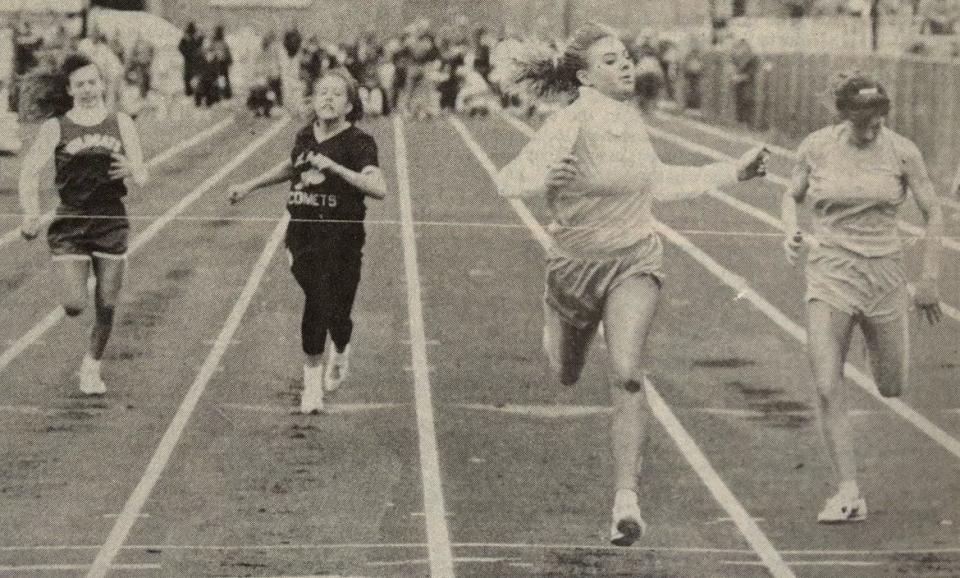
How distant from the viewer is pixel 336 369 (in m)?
11.7

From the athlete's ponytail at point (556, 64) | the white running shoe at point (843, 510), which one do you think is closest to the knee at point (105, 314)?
the athlete's ponytail at point (556, 64)

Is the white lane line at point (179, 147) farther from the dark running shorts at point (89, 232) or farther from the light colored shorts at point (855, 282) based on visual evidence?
the light colored shorts at point (855, 282)

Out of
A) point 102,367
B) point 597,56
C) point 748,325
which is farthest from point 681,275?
point 102,367

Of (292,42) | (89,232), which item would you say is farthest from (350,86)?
(89,232)

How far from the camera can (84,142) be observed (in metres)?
11.2

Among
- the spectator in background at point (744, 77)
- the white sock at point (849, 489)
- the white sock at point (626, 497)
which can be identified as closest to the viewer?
the white sock at point (626, 497)

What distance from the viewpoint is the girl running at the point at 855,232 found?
10922mm

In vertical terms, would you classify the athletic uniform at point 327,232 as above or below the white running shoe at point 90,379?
above

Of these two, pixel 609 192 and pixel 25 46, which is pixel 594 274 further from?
pixel 25 46

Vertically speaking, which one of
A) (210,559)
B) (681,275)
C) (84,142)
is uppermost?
(84,142)

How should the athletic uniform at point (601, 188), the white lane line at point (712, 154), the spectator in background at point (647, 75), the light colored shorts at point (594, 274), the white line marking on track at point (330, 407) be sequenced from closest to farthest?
the athletic uniform at point (601, 188) → the light colored shorts at point (594, 274) → the white lane line at point (712, 154) → the spectator in background at point (647, 75) → the white line marking on track at point (330, 407)

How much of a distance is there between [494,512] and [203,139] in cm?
186

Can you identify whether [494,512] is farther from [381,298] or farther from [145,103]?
[145,103]

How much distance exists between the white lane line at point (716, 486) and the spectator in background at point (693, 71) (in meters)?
1.11
